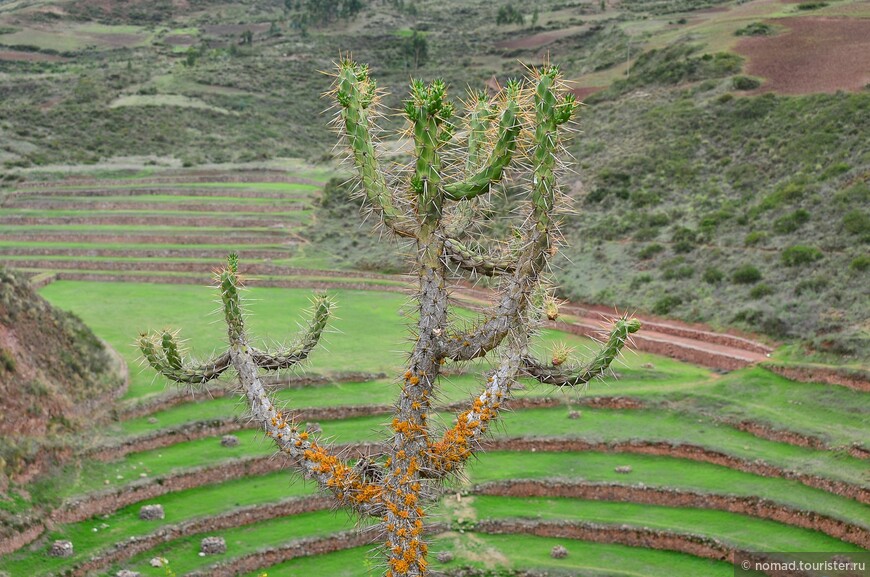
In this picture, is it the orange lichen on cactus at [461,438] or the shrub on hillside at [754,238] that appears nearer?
the orange lichen on cactus at [461,438]

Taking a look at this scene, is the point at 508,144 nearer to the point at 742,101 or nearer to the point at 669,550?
the point at 669,550

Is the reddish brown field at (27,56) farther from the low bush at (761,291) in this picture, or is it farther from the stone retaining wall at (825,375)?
the stone retaining wall at (825,375)

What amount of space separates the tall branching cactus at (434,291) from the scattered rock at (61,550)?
426 inches

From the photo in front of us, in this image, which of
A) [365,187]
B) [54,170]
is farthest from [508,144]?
[54,170]

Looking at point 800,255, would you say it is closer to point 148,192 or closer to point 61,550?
point 61,550

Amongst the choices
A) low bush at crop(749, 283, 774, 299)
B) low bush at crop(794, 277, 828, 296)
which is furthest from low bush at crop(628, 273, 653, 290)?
low bush at crop(794, 277, 828, 296)

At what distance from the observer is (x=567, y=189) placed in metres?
49.7

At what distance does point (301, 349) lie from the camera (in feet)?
35.8

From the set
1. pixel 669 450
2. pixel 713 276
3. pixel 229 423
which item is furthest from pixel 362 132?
pixel 713 276

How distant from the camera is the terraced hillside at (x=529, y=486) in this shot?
62.9 feet

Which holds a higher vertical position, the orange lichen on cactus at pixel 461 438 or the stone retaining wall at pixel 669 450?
the orange lichen on cactus at pixel 461 438

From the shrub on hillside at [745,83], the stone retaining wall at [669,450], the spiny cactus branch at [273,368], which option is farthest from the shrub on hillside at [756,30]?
the spiny cactus branch at [273,368]

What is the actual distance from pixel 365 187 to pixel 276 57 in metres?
98.6

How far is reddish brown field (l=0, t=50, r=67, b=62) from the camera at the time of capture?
103 m
